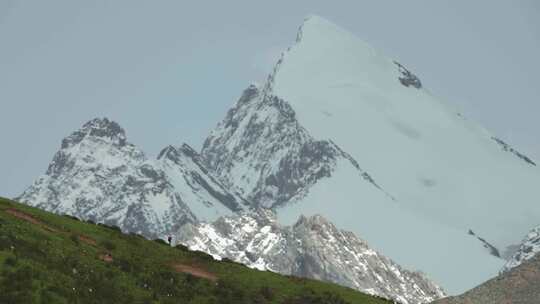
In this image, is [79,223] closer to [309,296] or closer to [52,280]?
[309,296]

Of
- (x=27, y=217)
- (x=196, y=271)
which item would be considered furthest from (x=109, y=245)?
(x=27, y=217)

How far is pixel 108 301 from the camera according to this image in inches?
2141

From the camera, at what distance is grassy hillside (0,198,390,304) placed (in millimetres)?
52656

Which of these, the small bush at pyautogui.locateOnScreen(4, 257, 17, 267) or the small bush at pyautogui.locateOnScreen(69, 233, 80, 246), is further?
the small bush at pyautogui.locateOnScreen(69, 233, 80, 246)

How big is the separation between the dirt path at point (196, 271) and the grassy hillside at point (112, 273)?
6cm

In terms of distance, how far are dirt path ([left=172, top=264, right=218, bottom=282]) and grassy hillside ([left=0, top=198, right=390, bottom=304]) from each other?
0.06 metres

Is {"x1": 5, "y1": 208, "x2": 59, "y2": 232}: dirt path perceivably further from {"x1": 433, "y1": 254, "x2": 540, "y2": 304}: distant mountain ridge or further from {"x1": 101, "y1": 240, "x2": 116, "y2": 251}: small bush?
{"x1": 433, "y1": 254, "x2": 540, "y2": 304}: distant mountain ridge

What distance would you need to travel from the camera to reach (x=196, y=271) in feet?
222

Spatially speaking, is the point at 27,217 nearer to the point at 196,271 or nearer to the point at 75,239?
the point at 75,239

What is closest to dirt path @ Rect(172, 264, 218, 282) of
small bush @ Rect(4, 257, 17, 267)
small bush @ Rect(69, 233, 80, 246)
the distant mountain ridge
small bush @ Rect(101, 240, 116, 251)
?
small bush @ Rect(101, 240, 116, 251)

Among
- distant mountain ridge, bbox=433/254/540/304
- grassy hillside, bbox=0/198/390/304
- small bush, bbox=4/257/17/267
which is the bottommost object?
small bush, bbox=4/257/17/267

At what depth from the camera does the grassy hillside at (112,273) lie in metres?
52.7

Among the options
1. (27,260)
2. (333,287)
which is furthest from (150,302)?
(333,287)

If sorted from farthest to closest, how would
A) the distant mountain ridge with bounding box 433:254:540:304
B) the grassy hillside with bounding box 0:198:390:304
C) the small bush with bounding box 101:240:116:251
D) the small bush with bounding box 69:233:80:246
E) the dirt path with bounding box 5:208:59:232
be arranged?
1. the dirt path with bounding box 5:208:59:232
2. the small bush with bounding box 101:240:116:251
3. the distant mountain ridge with bounding box 433:254:540:304
4. the small bush with bounding box 69:233:80:246
5. the grassy hillside with bounding box 0:198:390:304
